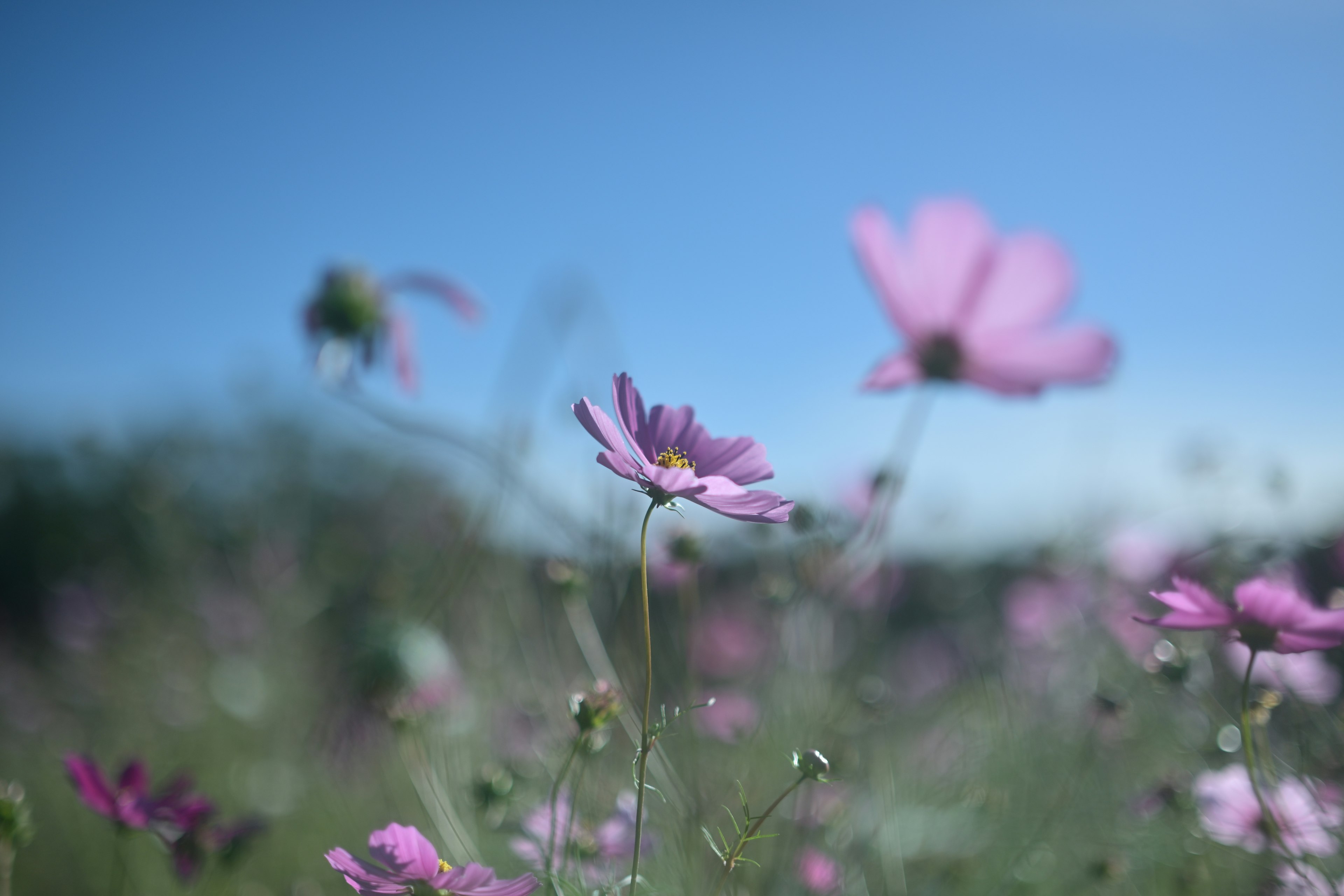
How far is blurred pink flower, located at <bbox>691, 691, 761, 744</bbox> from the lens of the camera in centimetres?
65

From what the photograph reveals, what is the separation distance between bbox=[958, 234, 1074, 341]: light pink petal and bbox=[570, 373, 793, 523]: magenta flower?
23 cm

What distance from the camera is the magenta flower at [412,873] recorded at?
1.14 feet

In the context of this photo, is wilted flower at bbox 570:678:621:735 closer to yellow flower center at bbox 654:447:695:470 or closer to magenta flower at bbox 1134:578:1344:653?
yellow flower center at bbox 654:447:695:470

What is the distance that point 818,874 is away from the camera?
1.70ft

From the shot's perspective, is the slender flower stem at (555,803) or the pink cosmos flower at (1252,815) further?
the pink cosmos flower at (1252,815)

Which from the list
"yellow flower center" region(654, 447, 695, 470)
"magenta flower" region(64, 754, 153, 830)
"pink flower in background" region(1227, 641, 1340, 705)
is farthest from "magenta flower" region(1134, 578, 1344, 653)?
"magenta flower" region(64, 754, 153, 830)

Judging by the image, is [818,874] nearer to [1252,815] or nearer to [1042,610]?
[1252,815]

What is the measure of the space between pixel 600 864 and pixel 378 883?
0.16m

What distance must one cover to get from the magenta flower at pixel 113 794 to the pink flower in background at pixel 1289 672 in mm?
682

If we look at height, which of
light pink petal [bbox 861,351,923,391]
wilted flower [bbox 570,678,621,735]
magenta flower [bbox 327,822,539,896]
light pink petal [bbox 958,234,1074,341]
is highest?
light pink petal [bbox 958,234,1074,341]

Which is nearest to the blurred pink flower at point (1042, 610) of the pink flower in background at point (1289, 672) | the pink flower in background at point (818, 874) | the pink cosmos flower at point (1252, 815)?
the pink flower in background at point (1289, 672)

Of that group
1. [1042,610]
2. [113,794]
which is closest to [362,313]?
[113,794]

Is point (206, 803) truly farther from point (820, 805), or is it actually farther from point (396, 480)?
point (396, 480)

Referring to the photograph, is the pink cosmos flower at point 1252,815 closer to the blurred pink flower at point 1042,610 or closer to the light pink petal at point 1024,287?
the light pink petal at point 1024,287
